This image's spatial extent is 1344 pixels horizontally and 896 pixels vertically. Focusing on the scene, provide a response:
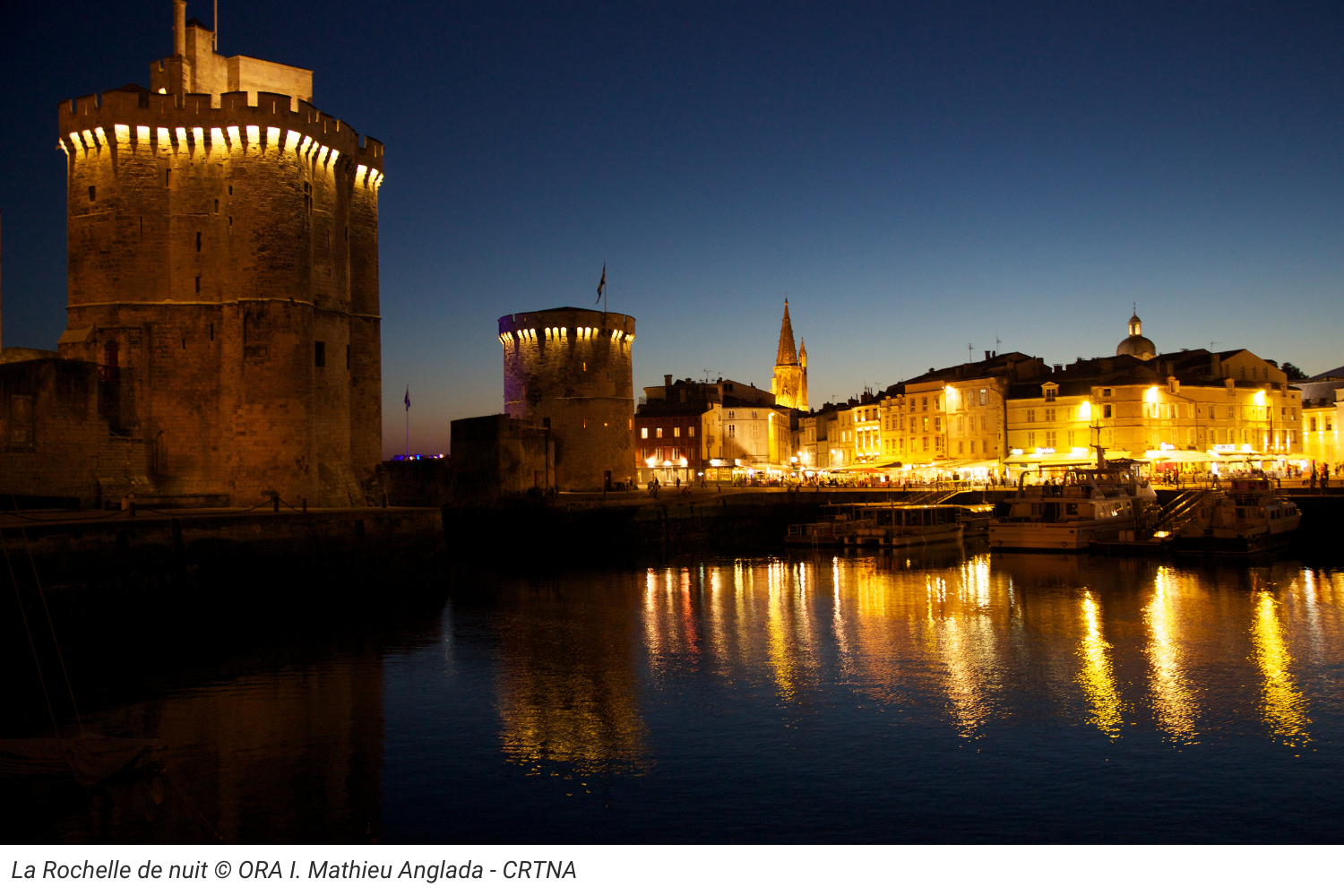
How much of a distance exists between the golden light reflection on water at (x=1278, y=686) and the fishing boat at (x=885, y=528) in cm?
1966

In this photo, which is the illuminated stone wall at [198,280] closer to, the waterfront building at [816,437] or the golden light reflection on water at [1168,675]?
the golden light reflection on water at [1168,675]

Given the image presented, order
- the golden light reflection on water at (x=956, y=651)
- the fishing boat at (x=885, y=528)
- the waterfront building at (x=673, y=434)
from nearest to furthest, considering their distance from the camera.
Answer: the golden light reflection on water at (x=956, y=651)
the fishing boat at (x=885, y=528)
the waterfront building at (x=673, y=434)

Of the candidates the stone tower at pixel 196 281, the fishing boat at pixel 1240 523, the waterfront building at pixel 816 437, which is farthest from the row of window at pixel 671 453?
the stone tower at pixel 196 281

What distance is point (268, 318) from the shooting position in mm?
26797

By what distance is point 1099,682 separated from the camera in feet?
49.7

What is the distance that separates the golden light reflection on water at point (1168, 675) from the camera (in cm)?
1264

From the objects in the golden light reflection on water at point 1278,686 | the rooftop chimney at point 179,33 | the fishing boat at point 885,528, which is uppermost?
the rooftop chimney at point 179,33

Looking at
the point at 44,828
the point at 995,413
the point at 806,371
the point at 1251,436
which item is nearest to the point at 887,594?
the point at 44,828

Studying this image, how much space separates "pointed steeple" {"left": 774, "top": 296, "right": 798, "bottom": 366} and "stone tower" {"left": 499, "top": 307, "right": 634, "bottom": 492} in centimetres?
5805

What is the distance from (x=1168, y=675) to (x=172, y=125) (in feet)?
88.9

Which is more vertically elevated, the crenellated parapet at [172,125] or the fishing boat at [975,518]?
the crenellated parapet at [172,125]

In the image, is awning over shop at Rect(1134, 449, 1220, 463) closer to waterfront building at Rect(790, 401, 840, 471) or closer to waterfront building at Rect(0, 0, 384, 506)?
waterfront building at Rect(0, 0, 384, 506)

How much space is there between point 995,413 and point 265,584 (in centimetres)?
4807

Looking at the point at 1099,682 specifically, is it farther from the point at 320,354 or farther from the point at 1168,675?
the point at 320,354
